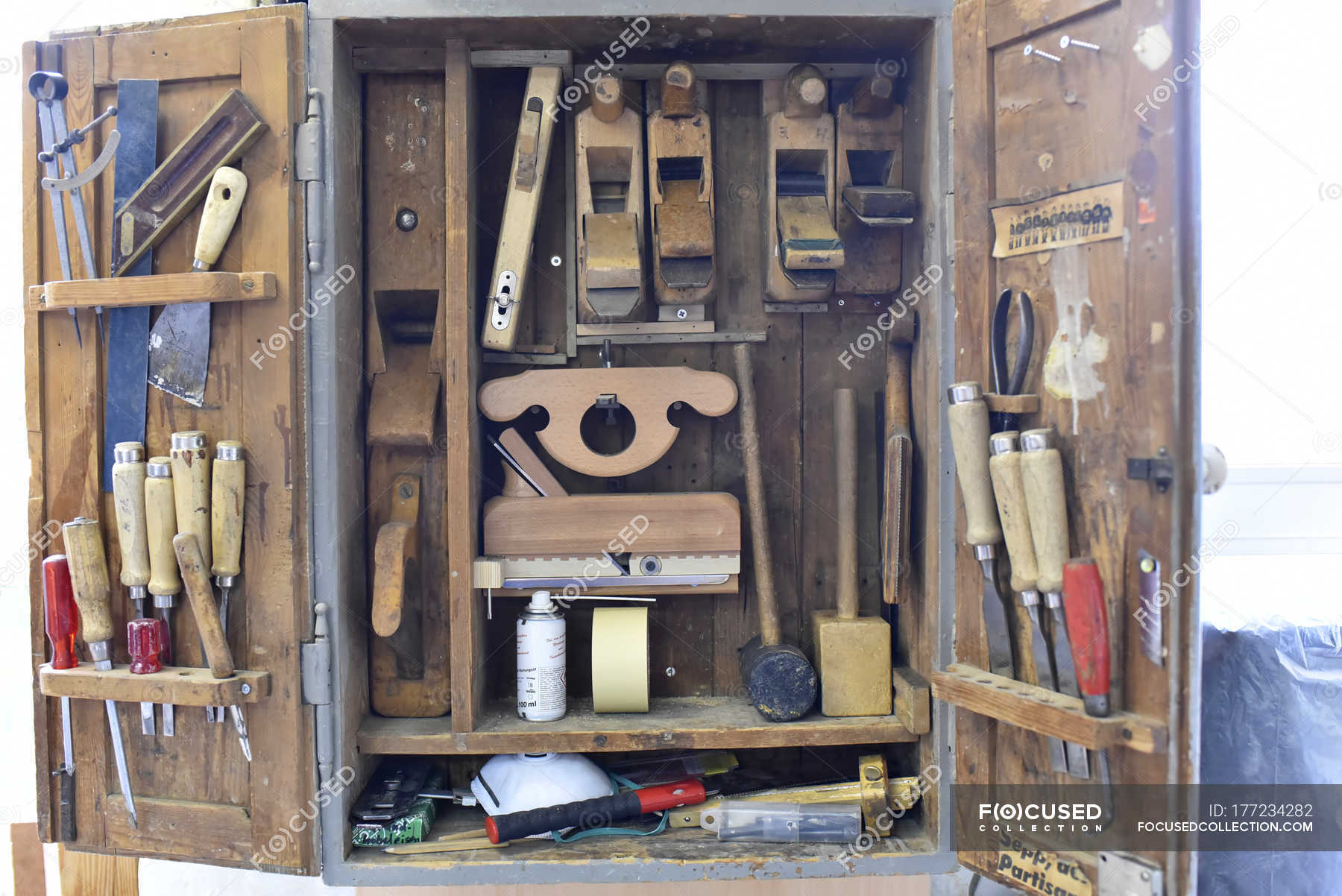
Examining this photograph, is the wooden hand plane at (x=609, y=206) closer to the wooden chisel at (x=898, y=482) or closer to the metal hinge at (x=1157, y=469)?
the wooden chisel at (x=898, y=482)

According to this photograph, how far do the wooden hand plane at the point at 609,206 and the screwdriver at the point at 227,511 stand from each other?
2.32 ft

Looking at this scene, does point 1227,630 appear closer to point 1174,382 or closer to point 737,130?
point 1174,382

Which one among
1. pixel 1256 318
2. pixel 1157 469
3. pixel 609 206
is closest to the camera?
pixel 1157 469

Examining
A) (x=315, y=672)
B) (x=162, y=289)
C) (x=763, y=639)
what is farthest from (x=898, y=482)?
(x=162, y=289)

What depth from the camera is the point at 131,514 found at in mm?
1454

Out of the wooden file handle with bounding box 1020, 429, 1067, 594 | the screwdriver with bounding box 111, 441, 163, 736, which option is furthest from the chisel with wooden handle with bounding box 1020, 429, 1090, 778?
the screwdriver with bounding box 111, 441, 163, 736

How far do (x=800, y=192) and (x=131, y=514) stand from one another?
141 cm

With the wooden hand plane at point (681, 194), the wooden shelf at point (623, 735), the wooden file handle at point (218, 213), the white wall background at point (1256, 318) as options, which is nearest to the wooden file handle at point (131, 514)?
the wooden file handle at point (218, 213)

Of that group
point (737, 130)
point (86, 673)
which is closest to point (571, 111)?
point (737, 130)

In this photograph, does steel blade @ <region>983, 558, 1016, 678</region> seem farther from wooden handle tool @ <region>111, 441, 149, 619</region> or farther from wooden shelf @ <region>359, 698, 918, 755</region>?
wooden handle tool @ <region>111, 441, 149, 619</region>

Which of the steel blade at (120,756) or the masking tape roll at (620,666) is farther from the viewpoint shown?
the masking tape roll at (620,666)

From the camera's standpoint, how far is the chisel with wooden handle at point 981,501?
1.39 metres

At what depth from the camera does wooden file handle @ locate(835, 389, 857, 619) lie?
1717 millimetres

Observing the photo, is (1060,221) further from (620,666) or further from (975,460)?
(620,666)
